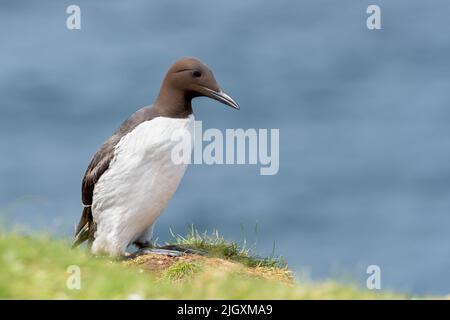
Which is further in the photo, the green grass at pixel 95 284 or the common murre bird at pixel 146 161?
the common murre bird at pixel 146 161

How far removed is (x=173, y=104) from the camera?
12.8 m

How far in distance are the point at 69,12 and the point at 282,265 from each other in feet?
15.2

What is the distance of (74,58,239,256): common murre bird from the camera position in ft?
41.6

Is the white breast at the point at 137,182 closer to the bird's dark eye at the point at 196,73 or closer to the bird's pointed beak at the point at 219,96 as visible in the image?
the bird's pointed beak at the point at 219,96

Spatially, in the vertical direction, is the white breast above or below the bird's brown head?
below

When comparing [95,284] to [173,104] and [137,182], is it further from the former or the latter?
[173,104]

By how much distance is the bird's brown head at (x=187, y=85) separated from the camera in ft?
41.7

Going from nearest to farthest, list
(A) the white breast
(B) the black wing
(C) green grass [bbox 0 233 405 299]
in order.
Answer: (C) green grass [bbox 0 233 405 299], (A) the white breast, (B) the black wing

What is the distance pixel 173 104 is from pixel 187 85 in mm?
317

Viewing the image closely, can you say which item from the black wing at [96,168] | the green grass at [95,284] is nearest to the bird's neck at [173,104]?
the black wing at [96,168]

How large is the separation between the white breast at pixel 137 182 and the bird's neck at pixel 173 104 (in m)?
0.09

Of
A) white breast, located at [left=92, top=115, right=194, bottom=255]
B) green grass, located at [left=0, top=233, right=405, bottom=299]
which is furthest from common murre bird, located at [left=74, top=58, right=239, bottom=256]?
green grass, located at [left=0, top=233, right=405, bottom=299]

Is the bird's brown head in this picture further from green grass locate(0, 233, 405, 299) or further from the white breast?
green grass locate(0, 233, 405, 299)

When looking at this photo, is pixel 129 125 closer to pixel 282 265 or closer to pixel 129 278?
pixel 282 265
